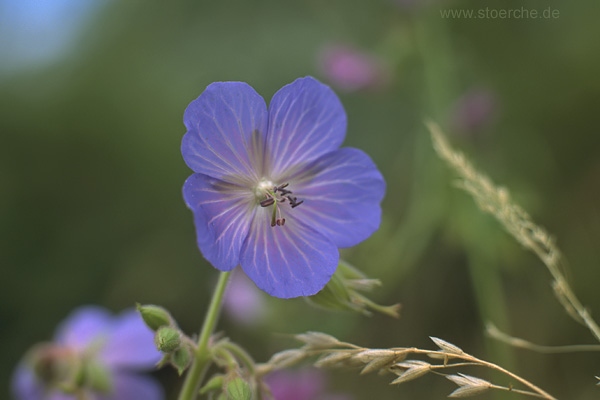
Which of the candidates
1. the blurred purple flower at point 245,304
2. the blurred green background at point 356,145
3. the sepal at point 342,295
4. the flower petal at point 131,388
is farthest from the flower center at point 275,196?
the blurred purple flower at point 245,304

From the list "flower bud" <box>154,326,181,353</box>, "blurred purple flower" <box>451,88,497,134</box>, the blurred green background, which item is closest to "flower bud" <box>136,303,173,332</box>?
"flower bud" <box>154,326,181,353</box>

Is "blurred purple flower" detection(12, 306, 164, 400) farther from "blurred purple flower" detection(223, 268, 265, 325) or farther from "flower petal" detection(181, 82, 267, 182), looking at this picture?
"blurred purple flower" detection(223, 268, 265, 325)

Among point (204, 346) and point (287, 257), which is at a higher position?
point (287, 257)

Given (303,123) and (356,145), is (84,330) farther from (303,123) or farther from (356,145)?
(356,145)

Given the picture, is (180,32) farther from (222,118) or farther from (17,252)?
(222,118)

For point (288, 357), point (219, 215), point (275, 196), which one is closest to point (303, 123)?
point (275, 196)

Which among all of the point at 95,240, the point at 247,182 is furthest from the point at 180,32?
the point at 247,182

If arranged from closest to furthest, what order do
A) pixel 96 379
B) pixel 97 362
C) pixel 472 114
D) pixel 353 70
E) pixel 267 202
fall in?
pixel 267 202, pixel 96 379, pixel 97 362, pixel 472 114, pixel 353 70
